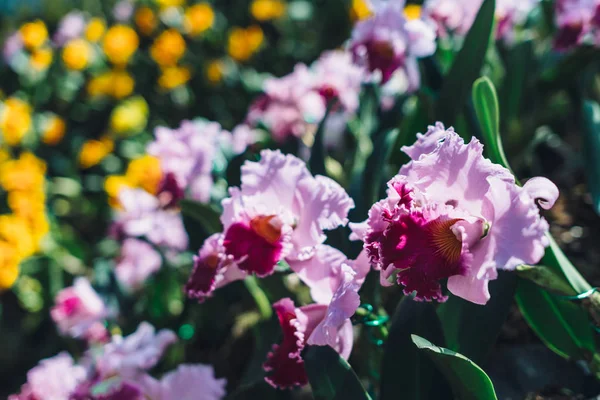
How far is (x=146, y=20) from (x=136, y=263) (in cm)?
161

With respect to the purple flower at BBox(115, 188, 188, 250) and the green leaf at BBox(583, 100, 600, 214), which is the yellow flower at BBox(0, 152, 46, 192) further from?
the green leaf at BBox(583, 100, 600, 214)

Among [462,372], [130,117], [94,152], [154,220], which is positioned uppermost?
[130,117]

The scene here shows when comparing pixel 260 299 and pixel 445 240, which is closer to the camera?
pixel 445 240

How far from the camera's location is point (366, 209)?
34.7 inches

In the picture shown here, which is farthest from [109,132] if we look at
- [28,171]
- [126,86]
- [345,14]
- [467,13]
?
[467,13]

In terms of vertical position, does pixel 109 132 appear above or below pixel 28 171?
above

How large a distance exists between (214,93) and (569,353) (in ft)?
6.14

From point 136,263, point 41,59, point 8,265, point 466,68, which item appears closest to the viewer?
point 466,68

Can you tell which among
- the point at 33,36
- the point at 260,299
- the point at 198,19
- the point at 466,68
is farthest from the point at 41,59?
the point at 466,68

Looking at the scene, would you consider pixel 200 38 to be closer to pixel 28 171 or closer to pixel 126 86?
pixel 126 86

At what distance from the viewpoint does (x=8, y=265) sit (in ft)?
5.95

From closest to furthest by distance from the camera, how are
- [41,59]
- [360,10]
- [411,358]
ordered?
[411,358]
[360,10]
[41,59]

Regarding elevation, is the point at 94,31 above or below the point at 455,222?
above

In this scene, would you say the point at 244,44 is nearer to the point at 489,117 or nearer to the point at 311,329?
the point at 489,117
